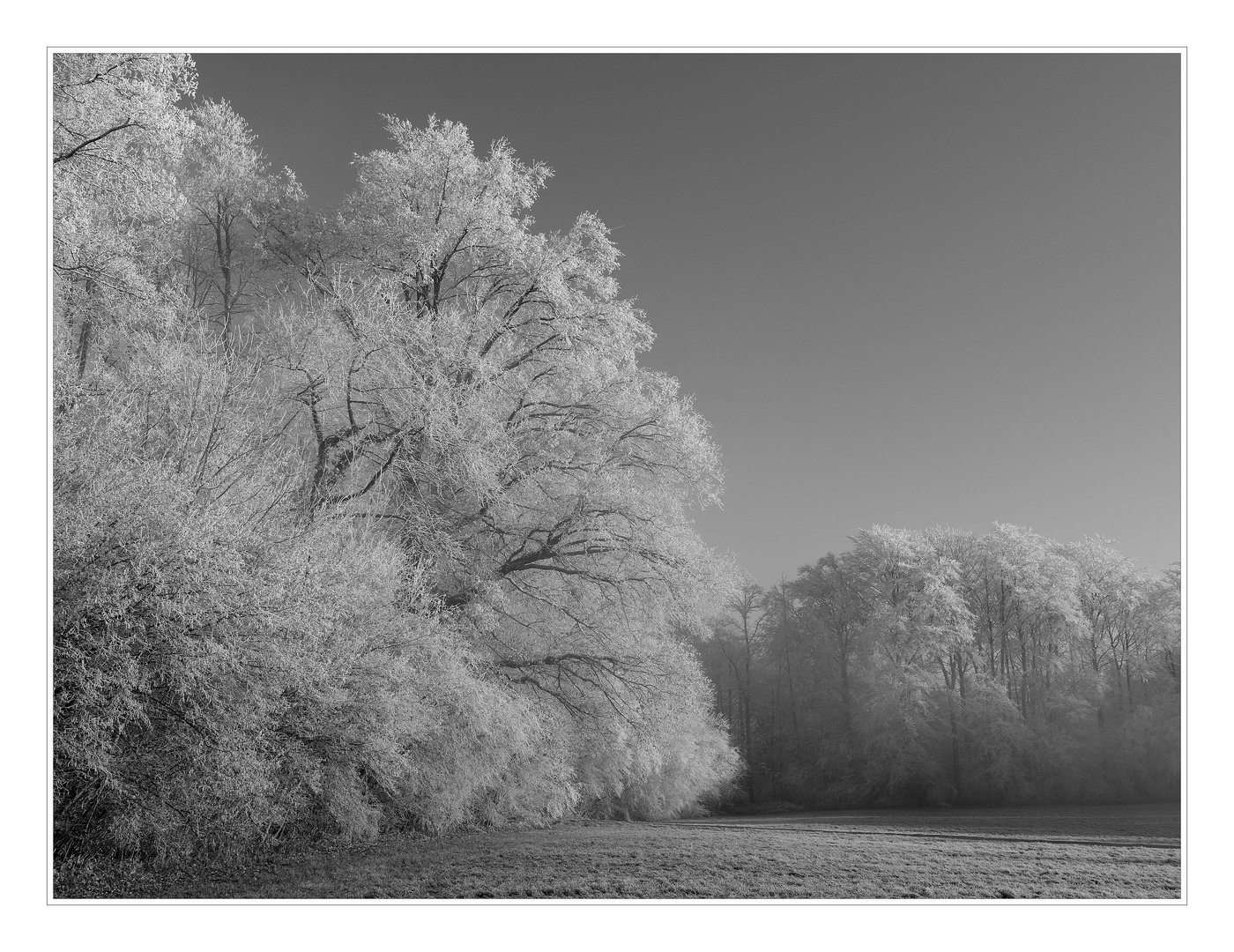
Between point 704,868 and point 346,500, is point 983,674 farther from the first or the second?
point 346,500

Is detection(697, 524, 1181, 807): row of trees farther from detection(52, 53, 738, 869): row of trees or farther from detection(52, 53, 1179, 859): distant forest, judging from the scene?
detection(52, 53, 738, 869): row of trees

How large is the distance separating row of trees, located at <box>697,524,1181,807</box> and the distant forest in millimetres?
11757

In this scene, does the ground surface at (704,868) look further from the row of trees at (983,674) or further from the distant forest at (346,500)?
the row of trees at (983,674)

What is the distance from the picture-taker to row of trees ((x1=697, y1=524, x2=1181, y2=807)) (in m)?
Answer: 37.6

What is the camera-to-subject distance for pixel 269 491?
1098 cm

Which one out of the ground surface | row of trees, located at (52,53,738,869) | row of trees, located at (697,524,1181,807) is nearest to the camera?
row of trees, located at (52,53,738,869)

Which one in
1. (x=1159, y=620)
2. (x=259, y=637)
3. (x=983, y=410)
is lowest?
(x=1159, y=620)

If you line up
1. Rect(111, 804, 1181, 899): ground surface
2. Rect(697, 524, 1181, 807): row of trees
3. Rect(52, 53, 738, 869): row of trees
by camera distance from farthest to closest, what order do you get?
Rect(697, 524, 1181, 807): row of trees
Rect(111, 804, 1181, 899): ground surface
Rect(52, 53, 738, 869): row of trees

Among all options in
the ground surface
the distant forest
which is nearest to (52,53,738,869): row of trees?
the distant forest

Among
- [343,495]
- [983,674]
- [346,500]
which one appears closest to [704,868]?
[346,500]

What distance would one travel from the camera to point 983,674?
129 ft
